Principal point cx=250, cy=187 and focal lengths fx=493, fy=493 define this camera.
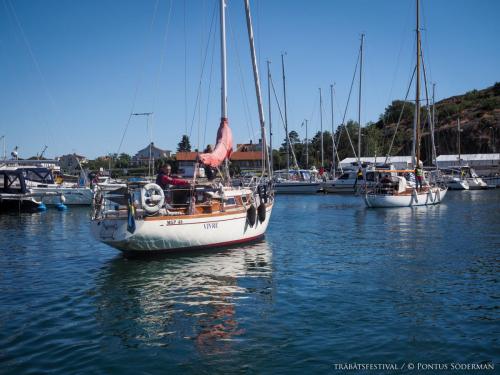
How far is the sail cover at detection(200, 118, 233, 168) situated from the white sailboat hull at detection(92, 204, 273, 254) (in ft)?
7.63

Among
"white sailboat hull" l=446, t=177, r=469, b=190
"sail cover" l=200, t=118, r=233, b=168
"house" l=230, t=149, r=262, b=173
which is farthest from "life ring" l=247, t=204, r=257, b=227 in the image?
"house" l=230, t=149, r=262, b=173

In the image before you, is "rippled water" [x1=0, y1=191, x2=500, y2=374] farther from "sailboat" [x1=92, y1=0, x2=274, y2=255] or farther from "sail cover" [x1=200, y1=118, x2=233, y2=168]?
"sail cover" [x1=200, y1=118, x2=233, y2=168]

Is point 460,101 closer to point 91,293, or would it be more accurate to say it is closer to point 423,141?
point 423,141

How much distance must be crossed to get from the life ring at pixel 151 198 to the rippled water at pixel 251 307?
1.83 metres

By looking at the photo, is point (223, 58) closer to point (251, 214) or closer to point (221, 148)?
point (221, 148)

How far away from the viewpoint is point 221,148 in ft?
67.1

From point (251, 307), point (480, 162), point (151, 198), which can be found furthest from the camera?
point (480, 162)

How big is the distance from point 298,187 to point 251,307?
48908mm

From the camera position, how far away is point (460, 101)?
134375 millimetres

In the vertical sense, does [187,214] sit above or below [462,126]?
below

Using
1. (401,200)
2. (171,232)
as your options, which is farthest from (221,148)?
(401,200)

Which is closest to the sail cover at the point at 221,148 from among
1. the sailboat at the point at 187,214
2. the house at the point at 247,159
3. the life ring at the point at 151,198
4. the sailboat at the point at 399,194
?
the sailboat at the point at 187,214

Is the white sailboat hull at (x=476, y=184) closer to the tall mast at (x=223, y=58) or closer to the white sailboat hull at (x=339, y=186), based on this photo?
the white sailboat hull at (x=339, y=186)

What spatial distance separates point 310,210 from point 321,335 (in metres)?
28.4
